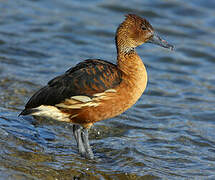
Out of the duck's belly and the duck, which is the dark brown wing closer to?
the duck

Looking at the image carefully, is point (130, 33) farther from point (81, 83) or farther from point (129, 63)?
point (81, 83)

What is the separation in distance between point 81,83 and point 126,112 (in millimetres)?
2759

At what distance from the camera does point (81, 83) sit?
6.66m

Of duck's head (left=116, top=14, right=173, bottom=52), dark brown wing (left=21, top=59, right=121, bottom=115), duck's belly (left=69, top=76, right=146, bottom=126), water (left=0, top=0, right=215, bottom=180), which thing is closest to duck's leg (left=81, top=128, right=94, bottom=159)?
water (left=0, top=0, right=215, bottom=180)

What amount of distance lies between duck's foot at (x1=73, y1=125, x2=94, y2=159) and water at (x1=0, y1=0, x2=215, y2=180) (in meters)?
0.12

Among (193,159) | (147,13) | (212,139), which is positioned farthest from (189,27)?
(193,159)

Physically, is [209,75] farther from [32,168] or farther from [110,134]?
[32,168]

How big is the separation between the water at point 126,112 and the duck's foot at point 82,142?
0.38 feet

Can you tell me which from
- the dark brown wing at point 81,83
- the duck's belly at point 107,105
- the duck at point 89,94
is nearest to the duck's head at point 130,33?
the duck at point 89,94

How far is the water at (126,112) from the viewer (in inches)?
270

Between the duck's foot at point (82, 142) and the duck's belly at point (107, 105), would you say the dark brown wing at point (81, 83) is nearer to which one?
the duck's belly at point (107, 105)

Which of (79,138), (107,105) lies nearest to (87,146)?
(79,138)

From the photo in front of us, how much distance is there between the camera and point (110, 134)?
8156 mm

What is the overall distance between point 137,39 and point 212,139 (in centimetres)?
245
